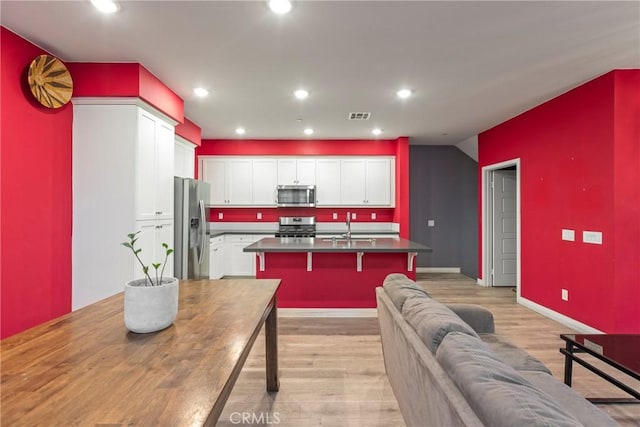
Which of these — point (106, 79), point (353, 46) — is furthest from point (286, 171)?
point (353, 46)

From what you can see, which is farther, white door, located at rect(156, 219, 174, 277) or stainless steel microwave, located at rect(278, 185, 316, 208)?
stainless steel microwave, located at rect(278, 185, 316, 208)

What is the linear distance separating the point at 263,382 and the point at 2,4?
125 inches

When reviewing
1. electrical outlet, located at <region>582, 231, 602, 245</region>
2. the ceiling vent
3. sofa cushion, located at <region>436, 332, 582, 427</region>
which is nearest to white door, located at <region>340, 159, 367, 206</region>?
the ceiling vent

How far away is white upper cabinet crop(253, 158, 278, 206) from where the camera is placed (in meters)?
6.25

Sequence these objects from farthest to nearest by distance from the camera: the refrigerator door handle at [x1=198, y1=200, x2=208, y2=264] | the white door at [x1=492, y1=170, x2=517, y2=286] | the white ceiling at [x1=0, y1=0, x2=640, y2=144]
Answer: the white door at [x1=492, y1=170, x2=517, y2=286]
the refrigerator door handle at [x1=198, y1=200, x2=208, y2=264]
the white ceiling at [x1=0, y1=0, x2=640, y2=144]

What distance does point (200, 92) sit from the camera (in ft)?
12.4

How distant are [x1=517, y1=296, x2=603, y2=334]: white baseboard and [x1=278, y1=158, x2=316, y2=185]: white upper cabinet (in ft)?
12.9

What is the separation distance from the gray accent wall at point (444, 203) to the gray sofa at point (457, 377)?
4872 millimetres

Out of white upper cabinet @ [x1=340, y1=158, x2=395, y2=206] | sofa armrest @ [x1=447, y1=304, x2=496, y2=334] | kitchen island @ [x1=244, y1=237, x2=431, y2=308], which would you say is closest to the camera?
sofa armrest @ [x1=447, y1=304, x2=496, y2=334]

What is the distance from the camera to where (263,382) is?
2.51 metres

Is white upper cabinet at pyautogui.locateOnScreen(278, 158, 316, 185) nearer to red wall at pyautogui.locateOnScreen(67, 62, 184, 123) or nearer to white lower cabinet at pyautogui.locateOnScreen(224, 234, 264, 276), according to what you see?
white lower cabinet at pyautogui.locateOnScreen(224, 234, 264, 276)

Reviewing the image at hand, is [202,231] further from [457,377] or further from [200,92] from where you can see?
[457,377]

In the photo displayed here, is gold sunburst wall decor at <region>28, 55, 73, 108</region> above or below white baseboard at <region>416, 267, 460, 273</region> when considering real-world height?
above

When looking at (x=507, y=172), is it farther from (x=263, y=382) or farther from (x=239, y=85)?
(x=263, y=382)
